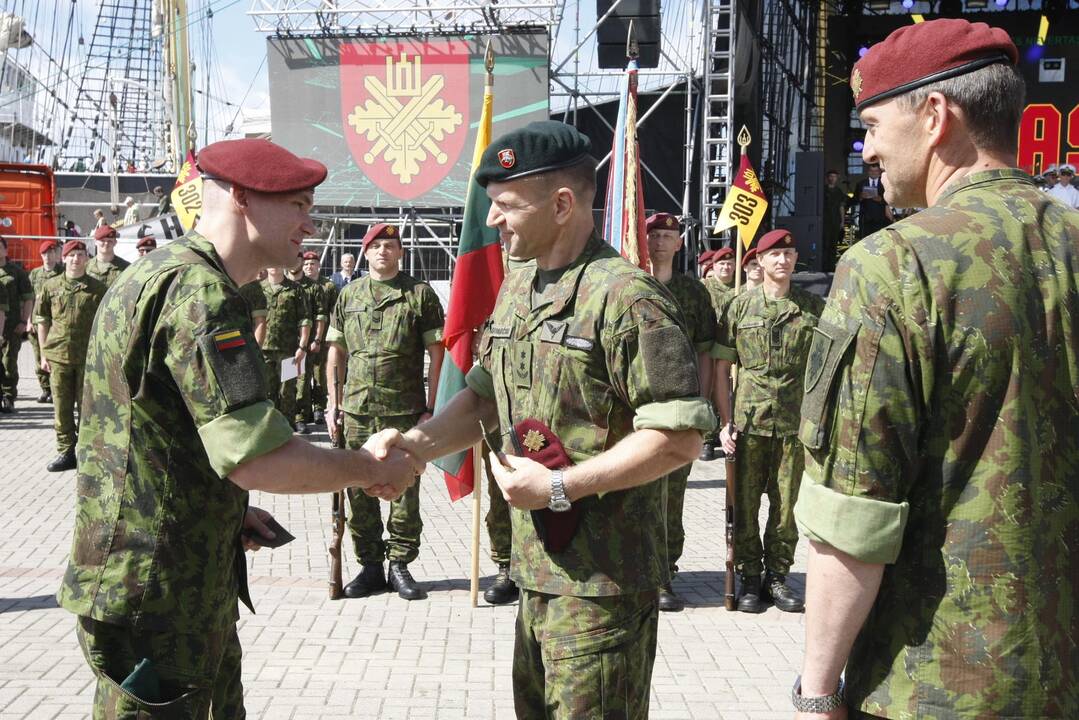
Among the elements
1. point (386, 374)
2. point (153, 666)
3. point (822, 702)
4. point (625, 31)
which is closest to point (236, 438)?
point (153, 666)

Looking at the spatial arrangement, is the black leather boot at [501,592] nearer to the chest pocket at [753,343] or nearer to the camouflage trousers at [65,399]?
the chest pocket at [753,343]

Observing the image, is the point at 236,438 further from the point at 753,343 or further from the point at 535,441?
the point at 753,343

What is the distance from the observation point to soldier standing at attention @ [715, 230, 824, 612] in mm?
6379

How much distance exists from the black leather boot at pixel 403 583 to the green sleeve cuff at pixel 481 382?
11.2ft

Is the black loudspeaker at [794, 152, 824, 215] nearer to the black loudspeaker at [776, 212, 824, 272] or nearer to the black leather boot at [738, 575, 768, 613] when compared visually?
the black loudspeaker at [776, 212, 824, 272]

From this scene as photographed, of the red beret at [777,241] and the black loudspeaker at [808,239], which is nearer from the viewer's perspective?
the red beret at [777,241]

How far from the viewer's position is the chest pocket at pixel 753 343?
6.61 metres

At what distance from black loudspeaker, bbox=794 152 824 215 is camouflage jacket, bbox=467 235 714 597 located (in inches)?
570

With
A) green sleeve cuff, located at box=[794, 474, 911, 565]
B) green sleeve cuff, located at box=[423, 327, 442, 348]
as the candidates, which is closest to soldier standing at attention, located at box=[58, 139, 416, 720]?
green sleeve cuff, located at box=[794, 474, 911, 565]

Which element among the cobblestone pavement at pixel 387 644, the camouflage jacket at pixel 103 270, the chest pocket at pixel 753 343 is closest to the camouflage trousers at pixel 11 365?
the camouflage jacket at pixel 103 270

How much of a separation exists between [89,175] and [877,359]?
34295 millimetres

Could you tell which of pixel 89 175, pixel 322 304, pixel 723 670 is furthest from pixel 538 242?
pixel 89 175

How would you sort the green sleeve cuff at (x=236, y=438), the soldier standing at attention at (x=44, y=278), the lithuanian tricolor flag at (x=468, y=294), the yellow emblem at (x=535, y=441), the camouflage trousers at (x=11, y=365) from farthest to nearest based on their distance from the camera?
the camouflage trousers at (x=11, y=365), the soldier standing at attention at (x=44, y=278), the lithuanian tricolor flag at (x=468, y=294), the yellow emblem at (x=535, y=441), the green sleeve cuff at (x=236, y=438)

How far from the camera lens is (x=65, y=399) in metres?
10.4
